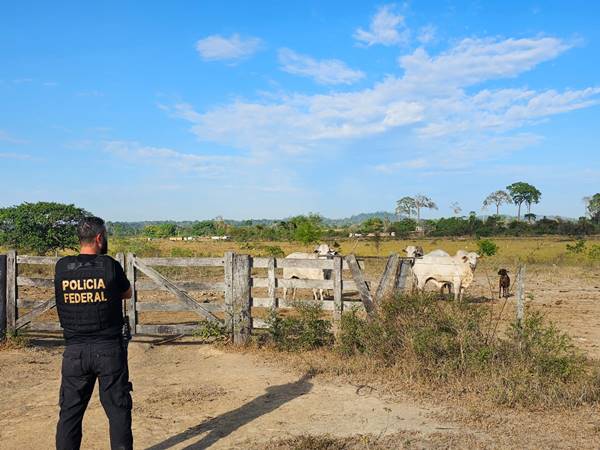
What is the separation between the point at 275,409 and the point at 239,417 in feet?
1.59

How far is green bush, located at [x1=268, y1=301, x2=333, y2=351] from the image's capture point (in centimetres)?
961

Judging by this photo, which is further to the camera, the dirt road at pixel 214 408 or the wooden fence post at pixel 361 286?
the wooden fence post at pixel 361 286

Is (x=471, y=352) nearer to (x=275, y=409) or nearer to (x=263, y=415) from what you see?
(x=275, y=409)

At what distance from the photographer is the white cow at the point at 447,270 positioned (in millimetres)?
16500

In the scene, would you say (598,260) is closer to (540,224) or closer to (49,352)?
(49,352)

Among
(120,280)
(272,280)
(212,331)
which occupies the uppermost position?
(120,280)

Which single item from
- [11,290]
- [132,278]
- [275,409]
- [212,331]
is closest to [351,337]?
[275,409]

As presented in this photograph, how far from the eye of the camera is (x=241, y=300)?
10.3 metres

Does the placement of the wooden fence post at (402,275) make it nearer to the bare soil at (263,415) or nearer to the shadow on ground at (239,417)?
the bare soil at (263,415)

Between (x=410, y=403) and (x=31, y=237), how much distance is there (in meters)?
30.4

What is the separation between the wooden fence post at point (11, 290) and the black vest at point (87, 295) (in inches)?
270

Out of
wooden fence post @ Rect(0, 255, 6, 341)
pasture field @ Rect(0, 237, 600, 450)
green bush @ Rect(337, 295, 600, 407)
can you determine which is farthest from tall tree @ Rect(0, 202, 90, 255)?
green bush @ Rect(337, 295, 600, 407)

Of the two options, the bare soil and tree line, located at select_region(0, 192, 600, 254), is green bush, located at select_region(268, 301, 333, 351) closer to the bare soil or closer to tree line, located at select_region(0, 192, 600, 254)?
the bare soil

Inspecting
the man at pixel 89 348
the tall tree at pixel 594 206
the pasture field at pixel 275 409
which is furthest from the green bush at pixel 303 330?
the tall tree at pixel 594 206
